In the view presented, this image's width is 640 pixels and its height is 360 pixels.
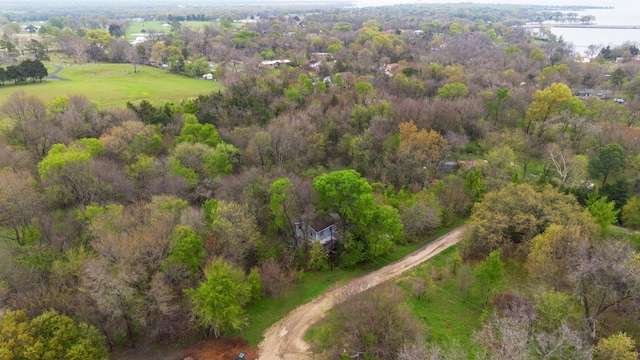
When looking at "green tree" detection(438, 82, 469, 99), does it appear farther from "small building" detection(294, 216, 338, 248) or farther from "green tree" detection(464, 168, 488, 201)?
"small building" detection(294, 216, 338, 248)

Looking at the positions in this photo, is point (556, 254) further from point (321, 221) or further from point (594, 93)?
point (594, 93)

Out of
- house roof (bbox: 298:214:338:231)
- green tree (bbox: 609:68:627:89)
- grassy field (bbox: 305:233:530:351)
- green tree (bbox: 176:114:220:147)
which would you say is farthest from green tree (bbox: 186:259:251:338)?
green tree (bbox: 609:68:627:89)

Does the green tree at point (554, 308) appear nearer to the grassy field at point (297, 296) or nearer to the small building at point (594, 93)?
the grassy field at point (297, 296)

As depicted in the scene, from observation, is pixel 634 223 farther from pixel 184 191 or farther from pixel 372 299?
pixel 184 191

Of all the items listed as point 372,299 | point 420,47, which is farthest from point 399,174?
point 420,47

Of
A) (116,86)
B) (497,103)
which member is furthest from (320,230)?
(116,86)
